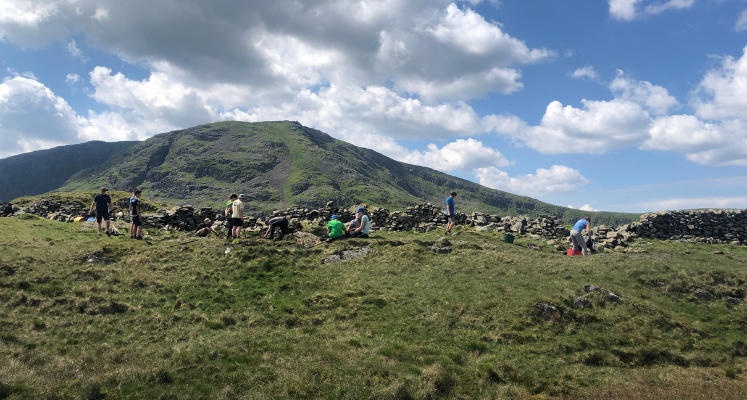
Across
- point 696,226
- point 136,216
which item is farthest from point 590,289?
point 696,226

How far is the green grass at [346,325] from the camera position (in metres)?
9.34

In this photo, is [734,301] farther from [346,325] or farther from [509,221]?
[509,221]

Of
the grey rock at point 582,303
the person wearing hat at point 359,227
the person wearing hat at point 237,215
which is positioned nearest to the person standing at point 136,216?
the person wearing hat at point 237,215

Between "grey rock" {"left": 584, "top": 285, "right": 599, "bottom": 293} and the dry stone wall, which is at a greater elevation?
the dry stone wall

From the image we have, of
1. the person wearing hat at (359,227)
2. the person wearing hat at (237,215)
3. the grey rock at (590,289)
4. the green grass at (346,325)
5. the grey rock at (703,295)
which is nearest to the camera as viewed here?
the green grass at (346,325)

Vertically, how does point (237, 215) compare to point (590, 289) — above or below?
Result: above

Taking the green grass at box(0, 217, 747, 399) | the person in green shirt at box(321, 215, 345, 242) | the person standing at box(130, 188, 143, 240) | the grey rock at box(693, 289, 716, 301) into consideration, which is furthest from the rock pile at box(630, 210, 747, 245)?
the person standing at box(130, 188, 143, 240)

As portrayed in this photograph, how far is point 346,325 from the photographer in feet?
44.4

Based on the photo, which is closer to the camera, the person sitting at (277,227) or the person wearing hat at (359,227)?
the person sitting at (277,227)

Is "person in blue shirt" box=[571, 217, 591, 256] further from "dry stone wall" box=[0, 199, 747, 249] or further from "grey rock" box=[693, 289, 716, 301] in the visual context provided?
"dry stone wall" box=[0, 199, 747, 249]

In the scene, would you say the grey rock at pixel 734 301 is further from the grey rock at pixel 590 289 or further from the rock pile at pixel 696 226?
the rock pile at pixel 696 226

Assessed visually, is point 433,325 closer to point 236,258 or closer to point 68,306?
point 236,258

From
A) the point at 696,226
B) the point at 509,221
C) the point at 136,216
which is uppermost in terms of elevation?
the point at 696,226

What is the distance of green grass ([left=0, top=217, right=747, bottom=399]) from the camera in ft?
30.7
